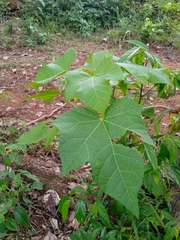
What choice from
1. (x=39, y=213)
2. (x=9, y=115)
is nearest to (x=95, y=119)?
(x=39, y=213)

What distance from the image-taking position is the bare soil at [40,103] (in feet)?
5.35

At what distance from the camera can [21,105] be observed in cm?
261

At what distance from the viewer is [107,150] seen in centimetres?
93

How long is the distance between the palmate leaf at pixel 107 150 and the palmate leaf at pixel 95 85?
0.29 feet

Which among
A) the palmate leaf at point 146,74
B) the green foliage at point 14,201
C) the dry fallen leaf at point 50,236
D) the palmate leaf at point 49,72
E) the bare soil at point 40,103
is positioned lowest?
the dry fallen leaf at point 50,236

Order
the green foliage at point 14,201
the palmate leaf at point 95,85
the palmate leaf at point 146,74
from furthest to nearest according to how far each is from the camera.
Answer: the green foliage at point 14,201 → the palmate leaf at point 146,74 → the palmate leaf at point 95,85

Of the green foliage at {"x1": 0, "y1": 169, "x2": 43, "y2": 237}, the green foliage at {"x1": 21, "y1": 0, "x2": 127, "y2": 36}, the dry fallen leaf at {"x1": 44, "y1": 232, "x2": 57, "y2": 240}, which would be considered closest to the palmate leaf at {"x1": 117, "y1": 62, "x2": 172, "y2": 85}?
the green foliage at {"x1": 0, "y1": 169, "x2": 43, "y2": 237}

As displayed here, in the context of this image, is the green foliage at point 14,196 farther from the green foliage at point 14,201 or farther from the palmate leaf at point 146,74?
the palmate leaf at point 146,74

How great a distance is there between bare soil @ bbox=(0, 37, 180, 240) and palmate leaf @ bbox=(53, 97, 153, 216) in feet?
1.05

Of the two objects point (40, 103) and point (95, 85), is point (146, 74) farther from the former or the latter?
point (40, 103)

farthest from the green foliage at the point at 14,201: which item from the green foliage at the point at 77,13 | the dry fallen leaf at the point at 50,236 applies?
the green foliage at the point at 77,13

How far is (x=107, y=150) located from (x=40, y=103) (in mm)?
1830

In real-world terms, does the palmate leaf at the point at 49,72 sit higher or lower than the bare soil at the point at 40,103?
higher

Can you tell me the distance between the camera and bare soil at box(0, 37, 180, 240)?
163cm
